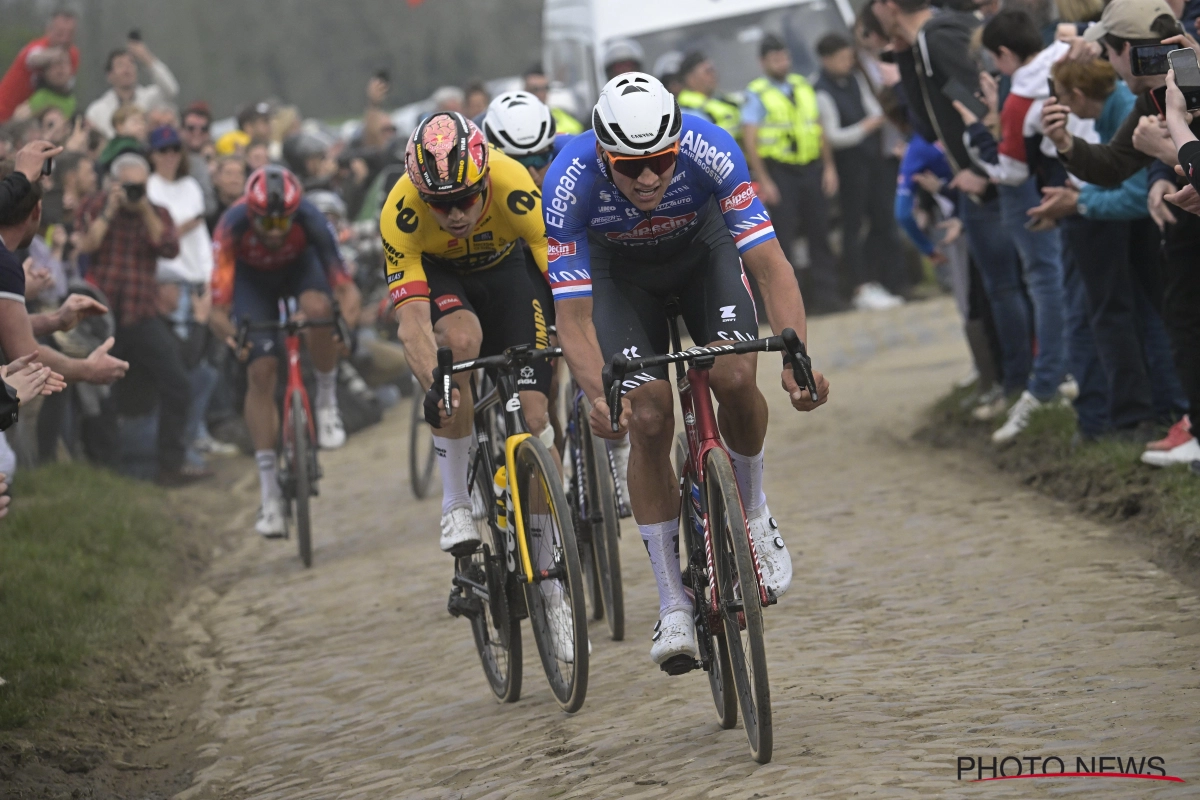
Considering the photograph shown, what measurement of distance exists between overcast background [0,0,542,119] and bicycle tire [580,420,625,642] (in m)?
33.5

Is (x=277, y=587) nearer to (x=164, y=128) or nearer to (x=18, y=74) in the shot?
(x=164, y=128)

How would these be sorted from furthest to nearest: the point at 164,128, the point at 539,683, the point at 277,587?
the point at 164,128 → the point at 277,587 → the point at 539,683

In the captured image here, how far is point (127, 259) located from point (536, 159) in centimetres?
575

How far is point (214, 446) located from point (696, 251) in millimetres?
9568

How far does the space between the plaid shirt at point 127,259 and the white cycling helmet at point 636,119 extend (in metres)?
8.34

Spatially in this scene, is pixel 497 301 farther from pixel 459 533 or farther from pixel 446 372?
pixel 446 372

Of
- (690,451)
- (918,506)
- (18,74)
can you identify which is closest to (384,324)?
(18,74)

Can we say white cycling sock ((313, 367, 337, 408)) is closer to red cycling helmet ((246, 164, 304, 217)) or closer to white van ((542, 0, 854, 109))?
red cycling helmet ((246, 164, 304, 217))

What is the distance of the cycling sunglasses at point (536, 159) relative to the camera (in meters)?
8.41

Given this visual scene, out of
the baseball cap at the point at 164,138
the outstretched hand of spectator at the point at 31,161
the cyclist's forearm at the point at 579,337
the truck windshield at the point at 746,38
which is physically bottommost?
the cyclist's forearm at the point at 579,337

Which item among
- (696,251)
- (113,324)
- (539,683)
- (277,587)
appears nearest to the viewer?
(696,251)

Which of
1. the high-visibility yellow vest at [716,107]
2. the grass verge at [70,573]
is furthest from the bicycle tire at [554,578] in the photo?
the high-visibility yellow vest at [716,107]

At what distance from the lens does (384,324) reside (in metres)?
17.7

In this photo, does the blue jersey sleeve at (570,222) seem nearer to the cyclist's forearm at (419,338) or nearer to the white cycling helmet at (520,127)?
the cyclist's forearm at (419,338)
